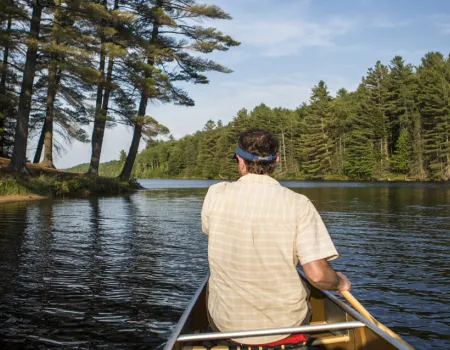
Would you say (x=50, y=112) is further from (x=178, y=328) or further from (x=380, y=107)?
(x=380, y=107)

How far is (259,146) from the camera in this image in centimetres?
257

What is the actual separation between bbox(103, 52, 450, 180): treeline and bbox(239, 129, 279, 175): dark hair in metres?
56.1

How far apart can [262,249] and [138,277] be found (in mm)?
4898

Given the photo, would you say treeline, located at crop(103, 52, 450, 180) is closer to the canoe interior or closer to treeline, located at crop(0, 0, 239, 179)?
treeline, located at crop(0, 0, 239, 179)

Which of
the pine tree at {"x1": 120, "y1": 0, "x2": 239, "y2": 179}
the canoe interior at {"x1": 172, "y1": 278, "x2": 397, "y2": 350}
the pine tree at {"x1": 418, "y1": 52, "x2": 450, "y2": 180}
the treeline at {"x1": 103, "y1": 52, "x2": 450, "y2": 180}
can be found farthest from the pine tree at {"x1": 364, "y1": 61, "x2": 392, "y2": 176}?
the canoe interior at {"x1": 172, "y1": 278, "x2": 397, "y2": 350}

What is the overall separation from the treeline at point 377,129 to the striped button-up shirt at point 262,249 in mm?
56185

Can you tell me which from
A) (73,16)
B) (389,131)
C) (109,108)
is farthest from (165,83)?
(389,131)

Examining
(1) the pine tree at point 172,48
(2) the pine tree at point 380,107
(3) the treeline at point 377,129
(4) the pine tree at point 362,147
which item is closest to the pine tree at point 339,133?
(3) the treeline at point 377,129

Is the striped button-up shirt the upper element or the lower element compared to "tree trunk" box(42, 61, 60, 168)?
lower

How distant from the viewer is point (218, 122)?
427ft

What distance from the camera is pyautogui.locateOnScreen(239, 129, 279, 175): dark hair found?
8.45 feet

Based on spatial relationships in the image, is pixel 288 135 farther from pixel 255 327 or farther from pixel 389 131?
pixel 255 327

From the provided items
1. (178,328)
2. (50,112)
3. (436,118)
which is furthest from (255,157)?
(436,118)

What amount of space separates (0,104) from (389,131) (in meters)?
61.8
